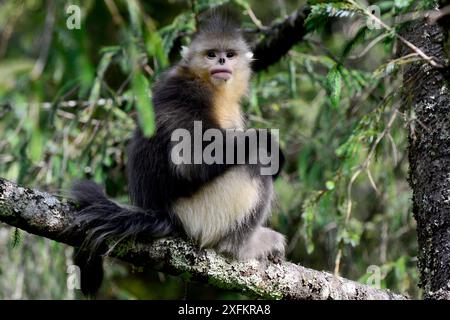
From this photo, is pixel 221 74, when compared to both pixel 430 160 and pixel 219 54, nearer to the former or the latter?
pixel 219 54

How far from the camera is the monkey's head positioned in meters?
4.75

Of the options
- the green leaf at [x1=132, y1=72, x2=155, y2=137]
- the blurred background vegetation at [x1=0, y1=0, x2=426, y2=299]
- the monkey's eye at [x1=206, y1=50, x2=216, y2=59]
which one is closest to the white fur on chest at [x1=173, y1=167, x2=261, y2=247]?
the blurred background vegetation at [x1=0, y1=0, x2=426, y2=299]

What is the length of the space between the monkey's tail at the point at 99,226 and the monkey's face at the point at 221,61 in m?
1.26

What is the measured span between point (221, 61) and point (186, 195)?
1.27 meters

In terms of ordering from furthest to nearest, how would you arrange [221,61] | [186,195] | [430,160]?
[221,61], [186,195], [430,160]

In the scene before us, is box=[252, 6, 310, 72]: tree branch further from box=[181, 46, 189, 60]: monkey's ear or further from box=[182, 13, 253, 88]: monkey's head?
box=[181, 46, 189, 60]: monkey's ear

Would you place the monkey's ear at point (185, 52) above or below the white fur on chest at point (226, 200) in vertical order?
above

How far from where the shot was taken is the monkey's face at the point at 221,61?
15.6 feet

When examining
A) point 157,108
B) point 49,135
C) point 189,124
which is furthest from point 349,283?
point 49,135

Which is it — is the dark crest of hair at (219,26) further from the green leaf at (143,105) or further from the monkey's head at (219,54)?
the green leaf at (143,105)

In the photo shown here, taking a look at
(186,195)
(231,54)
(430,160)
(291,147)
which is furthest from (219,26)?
(291,147)

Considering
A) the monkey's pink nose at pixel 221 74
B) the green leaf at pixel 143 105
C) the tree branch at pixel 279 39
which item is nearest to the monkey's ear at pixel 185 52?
the monkey's pink nose at pixel 221 74

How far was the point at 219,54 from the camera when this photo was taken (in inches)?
197
